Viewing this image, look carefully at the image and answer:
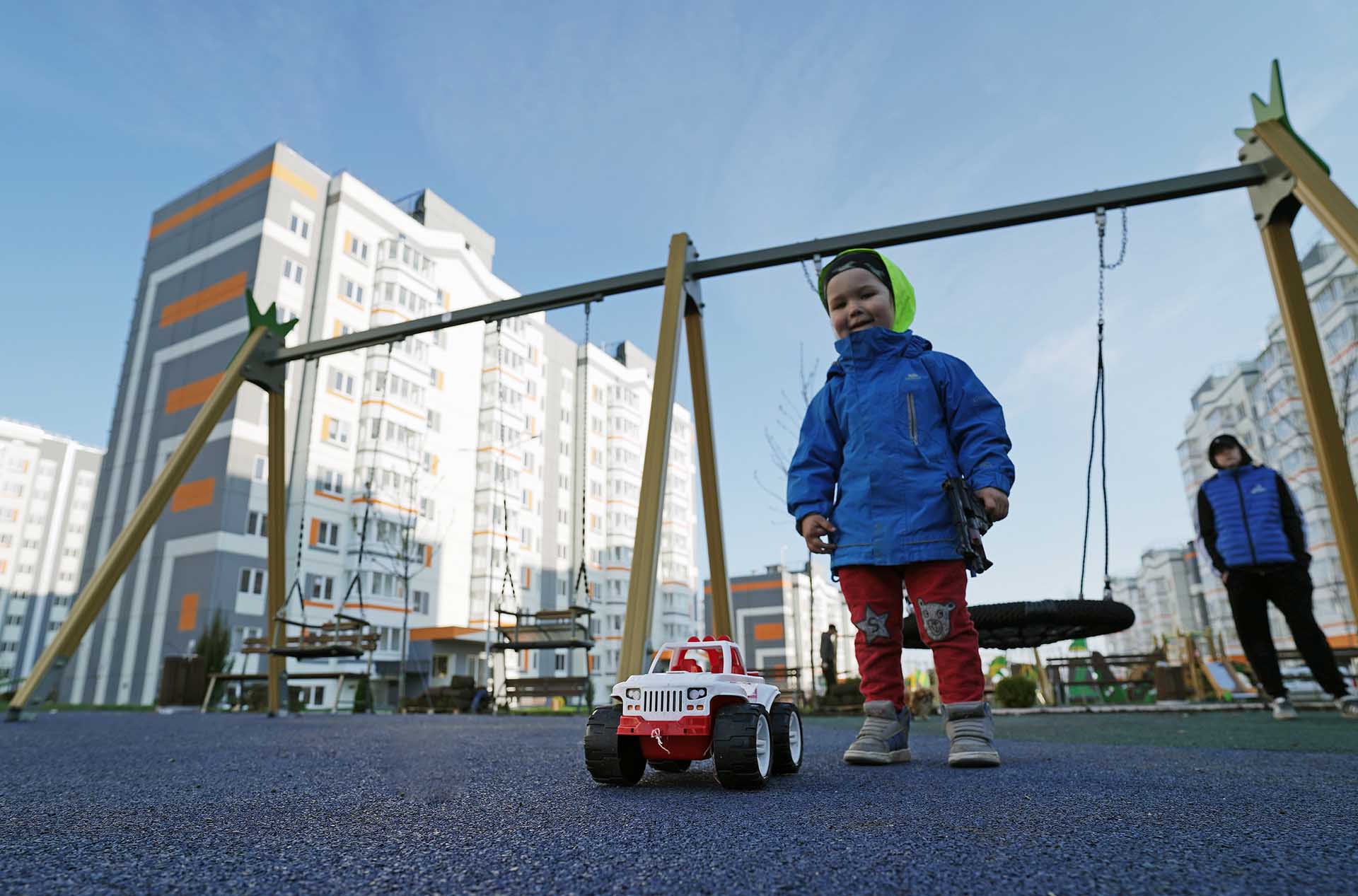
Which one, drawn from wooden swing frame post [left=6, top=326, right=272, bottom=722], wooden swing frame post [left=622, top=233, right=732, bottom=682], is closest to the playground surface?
wooden swing frame post [left=622, top=233, right=732, bottom=682]

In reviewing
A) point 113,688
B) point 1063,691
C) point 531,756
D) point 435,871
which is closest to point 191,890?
point 435,871

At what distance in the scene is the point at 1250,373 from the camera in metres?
51.0

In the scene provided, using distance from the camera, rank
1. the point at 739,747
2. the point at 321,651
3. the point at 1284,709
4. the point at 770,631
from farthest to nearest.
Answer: the point at 770,631, the point at 321,651, the point at 1284,709, the point at 739,747

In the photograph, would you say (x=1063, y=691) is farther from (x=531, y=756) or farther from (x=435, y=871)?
(x=435, y=871)

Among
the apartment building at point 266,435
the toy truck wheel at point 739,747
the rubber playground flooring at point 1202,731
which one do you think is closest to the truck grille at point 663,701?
the toy truck wheel at point 739,747

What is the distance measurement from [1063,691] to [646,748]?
489 inches

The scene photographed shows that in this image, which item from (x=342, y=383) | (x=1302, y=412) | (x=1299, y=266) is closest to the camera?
(x=1299, y=266)

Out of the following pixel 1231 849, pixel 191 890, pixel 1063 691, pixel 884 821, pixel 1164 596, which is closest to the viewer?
pixel 191 890

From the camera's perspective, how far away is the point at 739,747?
1.99m

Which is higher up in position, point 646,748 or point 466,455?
point 466,455

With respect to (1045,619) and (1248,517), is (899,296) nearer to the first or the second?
(1045,619)

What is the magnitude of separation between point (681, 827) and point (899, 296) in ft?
7.74

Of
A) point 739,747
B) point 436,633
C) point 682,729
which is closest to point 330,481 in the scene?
point 436,633

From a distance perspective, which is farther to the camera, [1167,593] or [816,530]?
[1167,593]
